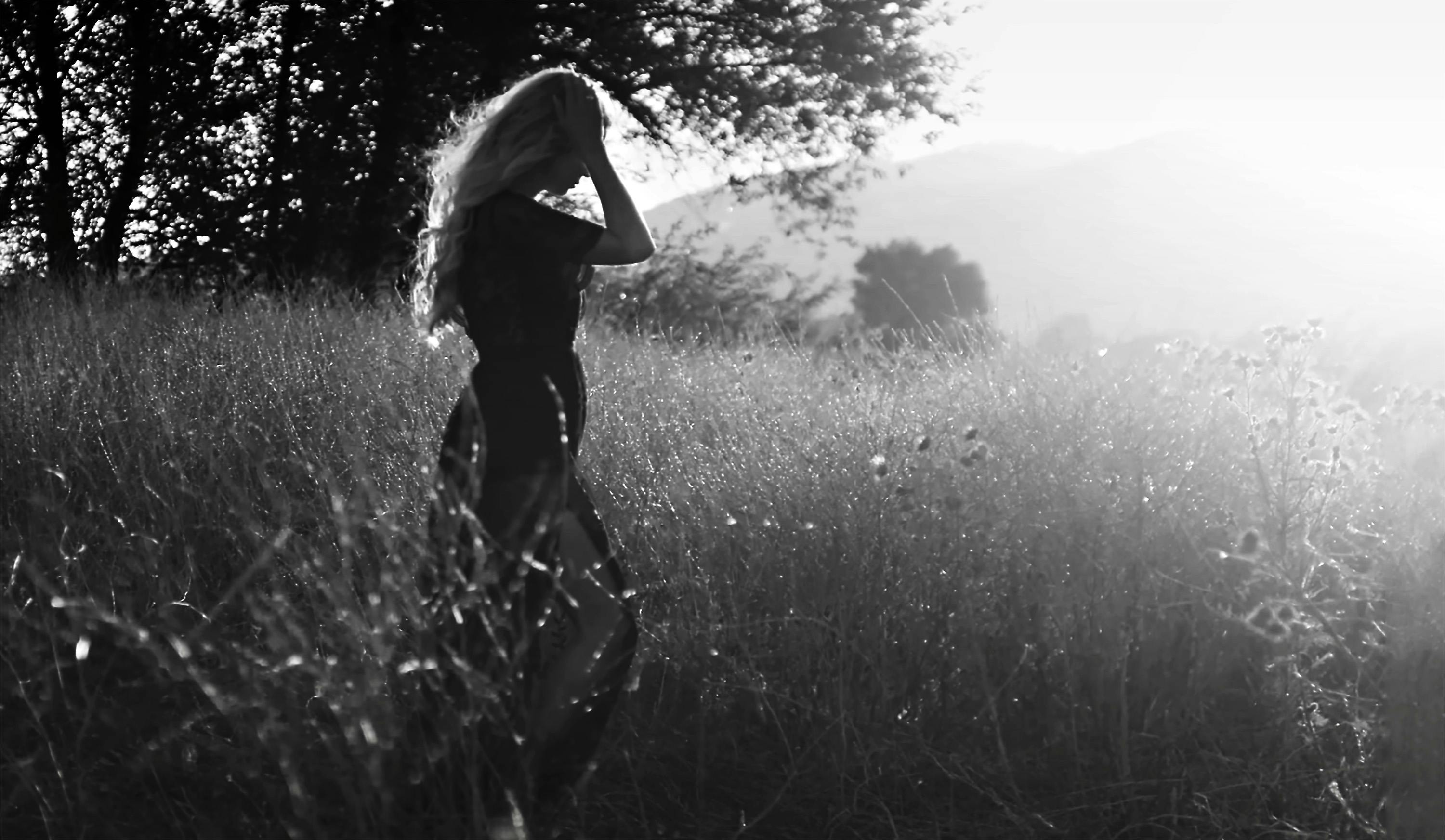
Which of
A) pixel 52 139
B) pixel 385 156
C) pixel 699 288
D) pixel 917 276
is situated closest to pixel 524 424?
pixel 385 156

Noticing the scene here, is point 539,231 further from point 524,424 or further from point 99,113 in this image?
point 99,113

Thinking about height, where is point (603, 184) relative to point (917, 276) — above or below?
above

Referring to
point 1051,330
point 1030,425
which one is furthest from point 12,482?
point 1051,330

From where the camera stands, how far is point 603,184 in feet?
7.94

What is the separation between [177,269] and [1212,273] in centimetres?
8124

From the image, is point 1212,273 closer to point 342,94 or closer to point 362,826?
point 342,94

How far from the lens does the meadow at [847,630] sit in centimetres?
252

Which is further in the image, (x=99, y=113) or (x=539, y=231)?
(x=99, y=113)

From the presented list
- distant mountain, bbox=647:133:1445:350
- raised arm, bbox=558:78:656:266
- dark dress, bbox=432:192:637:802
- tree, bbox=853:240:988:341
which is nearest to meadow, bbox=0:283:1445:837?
dark dress, bbox=432:192:637:802

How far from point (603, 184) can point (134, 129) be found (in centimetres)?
871

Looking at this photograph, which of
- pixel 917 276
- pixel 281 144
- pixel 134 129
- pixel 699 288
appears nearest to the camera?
pixel 134 129

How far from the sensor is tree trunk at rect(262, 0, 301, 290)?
32.2 feet

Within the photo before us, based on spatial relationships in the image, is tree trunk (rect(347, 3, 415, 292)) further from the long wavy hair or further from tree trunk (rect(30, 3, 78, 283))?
the long wavy hair

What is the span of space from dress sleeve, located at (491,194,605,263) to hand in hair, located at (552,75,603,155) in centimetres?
15
